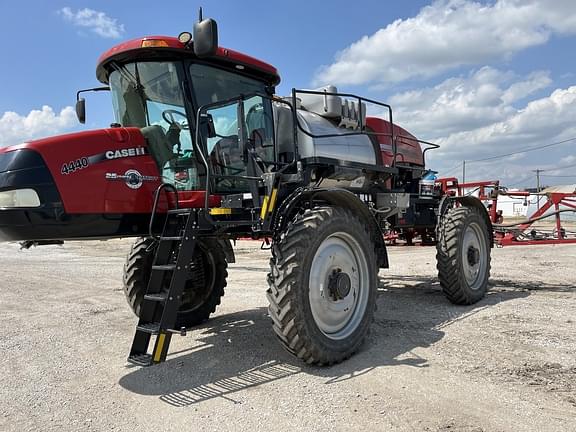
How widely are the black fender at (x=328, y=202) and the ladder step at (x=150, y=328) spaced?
1357mm

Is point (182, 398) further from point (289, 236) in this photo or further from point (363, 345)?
point (363, 345)

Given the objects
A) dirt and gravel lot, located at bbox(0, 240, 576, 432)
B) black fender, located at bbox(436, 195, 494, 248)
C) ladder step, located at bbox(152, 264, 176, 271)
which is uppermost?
black fender, located at bbox(436, 195, 494, 248)

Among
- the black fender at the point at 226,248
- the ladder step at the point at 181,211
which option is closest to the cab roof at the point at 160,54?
the ladder step at the point at 181,211

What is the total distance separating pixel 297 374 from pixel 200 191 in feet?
6.30

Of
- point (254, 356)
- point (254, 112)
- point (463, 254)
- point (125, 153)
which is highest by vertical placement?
point (254, 112)

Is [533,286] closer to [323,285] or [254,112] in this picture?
[323,285]

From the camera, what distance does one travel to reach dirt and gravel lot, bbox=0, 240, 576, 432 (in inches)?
140

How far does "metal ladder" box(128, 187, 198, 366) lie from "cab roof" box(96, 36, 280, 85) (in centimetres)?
133

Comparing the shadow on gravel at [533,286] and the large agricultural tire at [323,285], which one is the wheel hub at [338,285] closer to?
the large agricultural tire at [323,285]

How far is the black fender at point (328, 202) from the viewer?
4.84m

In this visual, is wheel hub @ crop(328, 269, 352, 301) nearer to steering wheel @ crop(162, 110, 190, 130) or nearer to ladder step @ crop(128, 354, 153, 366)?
ladder step @ crop(128, 354, 153, 366)

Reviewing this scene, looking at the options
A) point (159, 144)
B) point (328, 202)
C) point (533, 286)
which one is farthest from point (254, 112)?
point (533, 286)

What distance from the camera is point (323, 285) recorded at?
486cm

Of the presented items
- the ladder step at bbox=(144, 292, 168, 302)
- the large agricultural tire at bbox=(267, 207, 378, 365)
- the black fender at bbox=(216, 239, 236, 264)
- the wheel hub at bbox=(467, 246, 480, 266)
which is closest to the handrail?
the ladder step at bbox=(144, 292, 168, 302)
